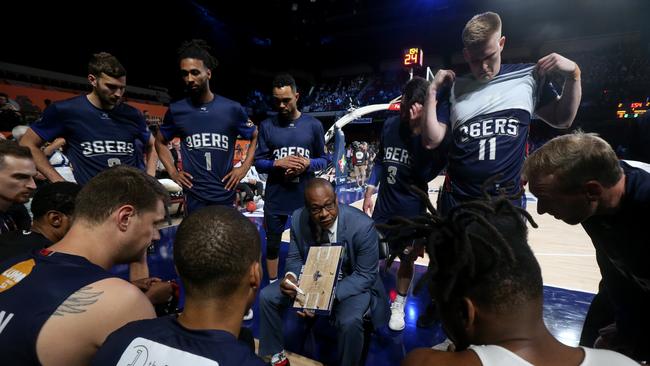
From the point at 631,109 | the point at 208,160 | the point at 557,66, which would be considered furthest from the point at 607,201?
the point at 631,109

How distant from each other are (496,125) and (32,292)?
231 cm

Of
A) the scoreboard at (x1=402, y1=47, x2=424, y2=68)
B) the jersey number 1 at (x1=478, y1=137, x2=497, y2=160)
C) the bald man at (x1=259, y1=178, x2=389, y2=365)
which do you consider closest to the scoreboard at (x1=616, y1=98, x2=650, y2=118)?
the scoreboard at (x1=402, y1=47, x2=424, y2=68)

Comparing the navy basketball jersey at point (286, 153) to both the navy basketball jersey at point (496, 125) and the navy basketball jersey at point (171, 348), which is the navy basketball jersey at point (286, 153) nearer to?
the navy basketball jersey at point (496, 125)

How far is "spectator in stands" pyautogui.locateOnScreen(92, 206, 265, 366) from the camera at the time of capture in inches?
33.9

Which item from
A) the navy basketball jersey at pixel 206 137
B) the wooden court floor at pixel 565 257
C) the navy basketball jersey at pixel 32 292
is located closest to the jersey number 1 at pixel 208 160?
the navy basketball jersey at pixel 206 137

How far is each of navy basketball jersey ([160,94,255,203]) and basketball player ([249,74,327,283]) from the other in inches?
16.2

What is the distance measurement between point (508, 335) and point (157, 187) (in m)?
1.43

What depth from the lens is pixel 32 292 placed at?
1.01 m

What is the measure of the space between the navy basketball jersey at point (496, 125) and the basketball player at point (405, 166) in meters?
0.52

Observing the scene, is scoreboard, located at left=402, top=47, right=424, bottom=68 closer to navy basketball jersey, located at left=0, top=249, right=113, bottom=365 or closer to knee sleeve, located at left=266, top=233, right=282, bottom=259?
knee sleeve, located at left=266, top=233, right=282, bottom=259

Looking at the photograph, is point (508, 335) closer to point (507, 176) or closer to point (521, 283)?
point (521, 283)

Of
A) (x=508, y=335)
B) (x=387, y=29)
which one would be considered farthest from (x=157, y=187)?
(x=387, y=29)

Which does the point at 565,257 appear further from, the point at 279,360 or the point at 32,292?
the point at 32,292

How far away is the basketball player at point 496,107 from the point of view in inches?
78.4
